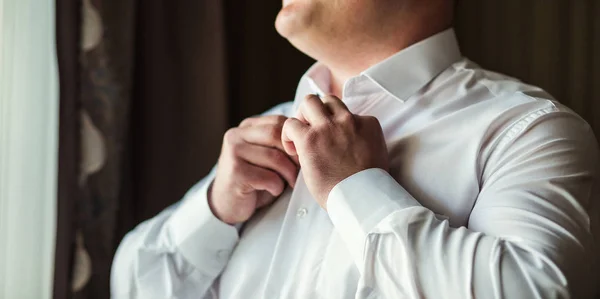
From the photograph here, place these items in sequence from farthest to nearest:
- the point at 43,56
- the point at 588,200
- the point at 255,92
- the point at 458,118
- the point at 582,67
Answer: the point at 255,92, the point at 582,67, the point at 43,56, the point at 458,118, the point at 588,200

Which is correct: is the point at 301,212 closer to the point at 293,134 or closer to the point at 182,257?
the point at 293,134

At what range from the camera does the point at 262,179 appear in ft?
3.51

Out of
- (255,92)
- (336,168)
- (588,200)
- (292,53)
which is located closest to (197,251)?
(336,168)

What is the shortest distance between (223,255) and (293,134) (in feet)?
1.13

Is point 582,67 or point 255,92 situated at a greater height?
point 582,67

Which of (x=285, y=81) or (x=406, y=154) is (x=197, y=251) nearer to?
(x=406, y=154)

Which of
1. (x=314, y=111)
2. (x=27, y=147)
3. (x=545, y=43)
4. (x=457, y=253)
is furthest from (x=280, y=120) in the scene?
(x=545, y=43)

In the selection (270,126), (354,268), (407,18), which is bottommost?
(354,268)

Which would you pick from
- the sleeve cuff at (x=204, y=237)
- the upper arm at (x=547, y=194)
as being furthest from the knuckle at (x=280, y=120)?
the upper arm at (x=547, y=194)

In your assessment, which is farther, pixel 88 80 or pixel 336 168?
pixel 88 80

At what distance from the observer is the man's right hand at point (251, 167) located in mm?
1064

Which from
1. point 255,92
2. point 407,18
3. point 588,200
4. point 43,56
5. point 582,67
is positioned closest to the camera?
point 588,200

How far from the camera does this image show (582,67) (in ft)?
5.66

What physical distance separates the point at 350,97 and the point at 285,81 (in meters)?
0.91
